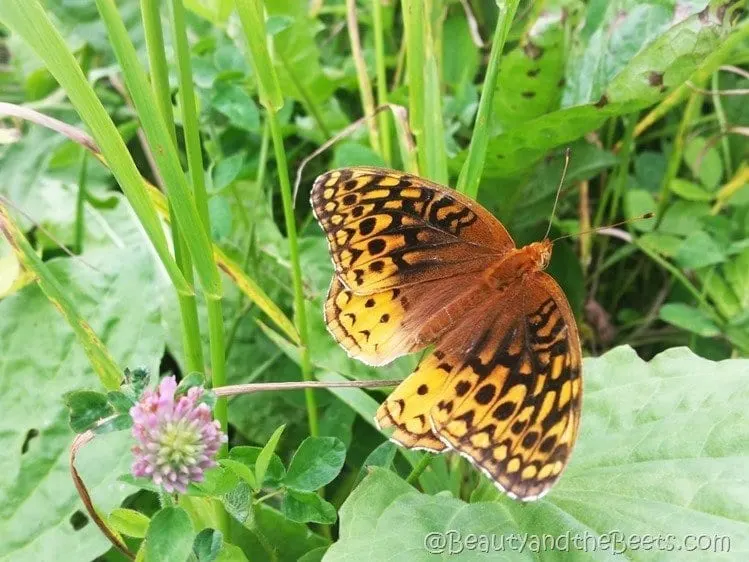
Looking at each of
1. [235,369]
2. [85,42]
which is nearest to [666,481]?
[235,369]

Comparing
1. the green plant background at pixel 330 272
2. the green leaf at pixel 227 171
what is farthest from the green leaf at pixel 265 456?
the green leaf at pixel 227 171

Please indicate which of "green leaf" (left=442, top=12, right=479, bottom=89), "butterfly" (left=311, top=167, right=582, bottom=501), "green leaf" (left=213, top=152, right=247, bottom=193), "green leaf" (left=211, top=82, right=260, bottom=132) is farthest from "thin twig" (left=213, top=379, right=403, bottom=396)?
"green leaf" (left=442, top=12, right=479, bottom=89)

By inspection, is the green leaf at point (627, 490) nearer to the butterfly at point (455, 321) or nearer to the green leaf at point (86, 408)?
the butterfly at point (455, 321)

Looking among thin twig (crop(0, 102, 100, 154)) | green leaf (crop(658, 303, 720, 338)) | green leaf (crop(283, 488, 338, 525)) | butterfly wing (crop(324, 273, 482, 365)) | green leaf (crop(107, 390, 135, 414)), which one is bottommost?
green leaf (crop(658, 303, 720, 338))

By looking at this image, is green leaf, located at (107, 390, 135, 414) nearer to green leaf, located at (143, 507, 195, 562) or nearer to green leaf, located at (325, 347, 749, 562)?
green leaf, located at (143, 507, 195, 562)

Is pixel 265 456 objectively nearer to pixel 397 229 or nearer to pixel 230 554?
pixel 230 554

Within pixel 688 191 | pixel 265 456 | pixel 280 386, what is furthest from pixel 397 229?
pixel 688 191
